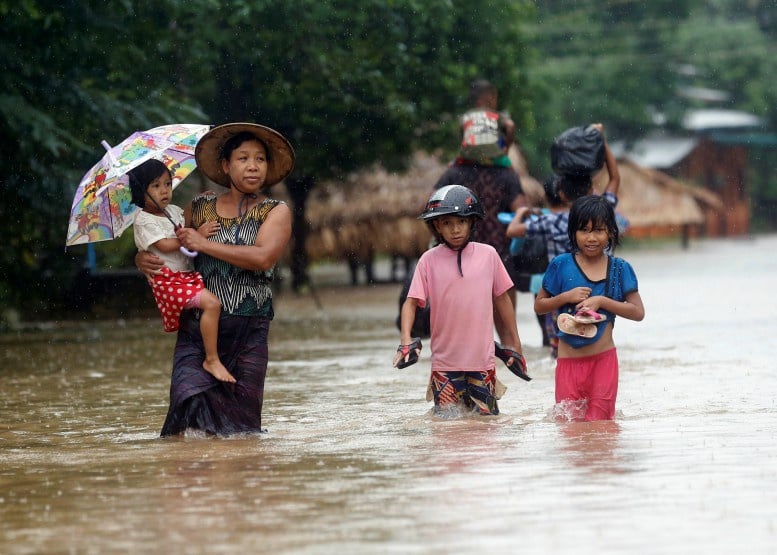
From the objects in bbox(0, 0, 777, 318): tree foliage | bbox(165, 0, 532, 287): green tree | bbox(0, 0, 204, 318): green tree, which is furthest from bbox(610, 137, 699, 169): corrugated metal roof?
bbox(0, 0, 204, 318): green tree

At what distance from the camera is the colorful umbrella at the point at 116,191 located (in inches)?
310

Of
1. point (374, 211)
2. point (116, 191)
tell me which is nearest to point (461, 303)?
point (116, 191)

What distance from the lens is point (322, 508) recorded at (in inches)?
221

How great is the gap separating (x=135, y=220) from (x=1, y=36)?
23.0 ft

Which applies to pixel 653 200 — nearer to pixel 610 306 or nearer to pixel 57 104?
pixel 57 104

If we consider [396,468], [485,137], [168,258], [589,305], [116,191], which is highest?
[485,137]

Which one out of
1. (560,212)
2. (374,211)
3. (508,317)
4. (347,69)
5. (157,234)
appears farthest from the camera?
(374,211)

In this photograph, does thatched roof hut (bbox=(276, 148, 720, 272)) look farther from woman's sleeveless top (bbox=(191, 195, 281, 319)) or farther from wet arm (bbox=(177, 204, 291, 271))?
wet arm (bbox=(177, 204, 291, 271))

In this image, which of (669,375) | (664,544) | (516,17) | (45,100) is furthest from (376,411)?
(516,17)

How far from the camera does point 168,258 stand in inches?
305

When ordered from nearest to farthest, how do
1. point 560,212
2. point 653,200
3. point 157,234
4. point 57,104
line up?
point 157,234, point 560,212, point 57,104, point 653,200

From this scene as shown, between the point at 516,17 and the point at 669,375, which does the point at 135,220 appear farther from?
the point at 516,17

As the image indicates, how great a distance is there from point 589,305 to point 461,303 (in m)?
0.71

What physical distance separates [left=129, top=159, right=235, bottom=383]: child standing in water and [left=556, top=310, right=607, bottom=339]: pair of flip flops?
172 centimetres
